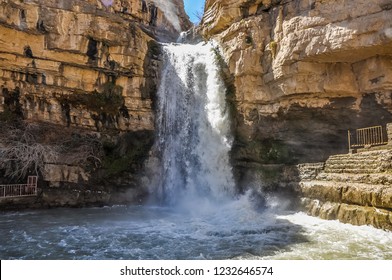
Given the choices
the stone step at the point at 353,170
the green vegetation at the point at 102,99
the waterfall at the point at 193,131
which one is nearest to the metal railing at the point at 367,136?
the stone step at the point at 353,170

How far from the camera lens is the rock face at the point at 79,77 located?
15.9 m

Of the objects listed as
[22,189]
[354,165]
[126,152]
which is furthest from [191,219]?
[22,189]

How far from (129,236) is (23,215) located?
266 inches

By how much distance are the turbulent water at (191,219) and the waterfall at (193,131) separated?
0.18 feet

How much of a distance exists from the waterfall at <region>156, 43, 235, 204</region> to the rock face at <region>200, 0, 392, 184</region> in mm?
959

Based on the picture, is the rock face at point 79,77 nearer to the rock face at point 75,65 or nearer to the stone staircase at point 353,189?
the rock face at point 75,65

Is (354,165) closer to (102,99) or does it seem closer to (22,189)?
(102,99)

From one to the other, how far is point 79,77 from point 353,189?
14.4 m

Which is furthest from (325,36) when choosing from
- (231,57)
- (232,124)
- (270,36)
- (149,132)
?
(149,132)

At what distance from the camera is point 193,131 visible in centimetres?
1773

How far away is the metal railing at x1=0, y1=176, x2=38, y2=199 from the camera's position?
49.9 ft

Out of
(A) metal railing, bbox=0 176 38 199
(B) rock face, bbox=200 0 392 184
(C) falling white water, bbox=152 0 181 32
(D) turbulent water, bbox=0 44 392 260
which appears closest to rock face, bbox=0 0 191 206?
(A) metal railing, bbox=0 176 38 199

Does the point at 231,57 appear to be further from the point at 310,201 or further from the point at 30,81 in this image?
the point at 30,81

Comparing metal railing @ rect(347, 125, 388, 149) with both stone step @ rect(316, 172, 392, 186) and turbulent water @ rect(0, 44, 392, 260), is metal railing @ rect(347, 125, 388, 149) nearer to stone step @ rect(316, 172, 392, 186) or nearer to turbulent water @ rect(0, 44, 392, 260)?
stone step @ rect(316, 172, 392, 186)
